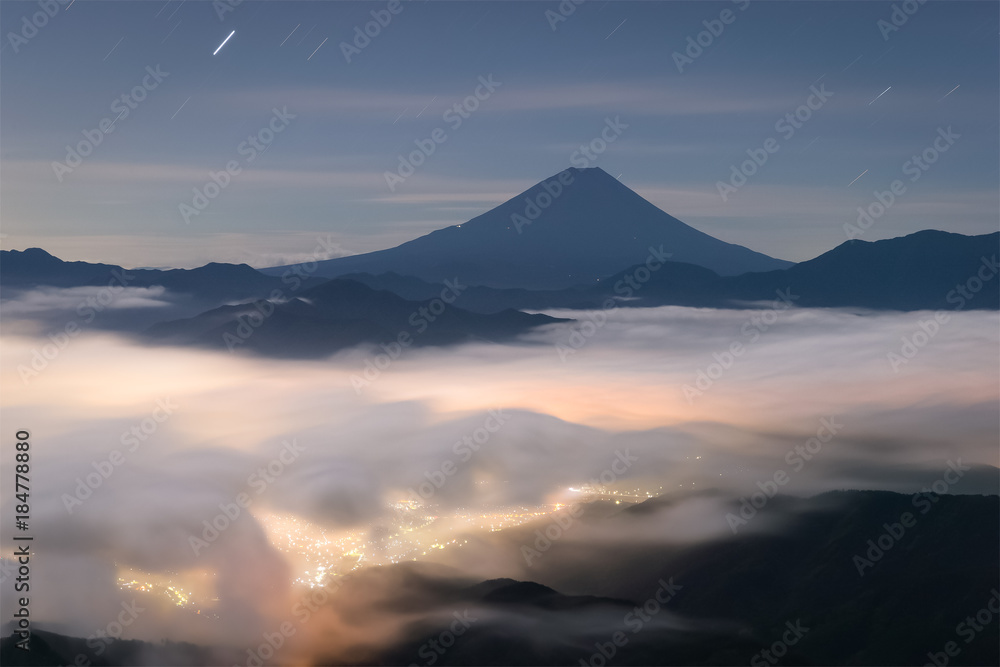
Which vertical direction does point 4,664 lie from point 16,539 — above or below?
below

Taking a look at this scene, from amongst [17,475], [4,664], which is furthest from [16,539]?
[4,664]

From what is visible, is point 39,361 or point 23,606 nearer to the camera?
point 23,606

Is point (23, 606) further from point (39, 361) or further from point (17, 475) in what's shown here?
point (39, 361)

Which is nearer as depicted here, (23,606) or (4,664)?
(23,606)

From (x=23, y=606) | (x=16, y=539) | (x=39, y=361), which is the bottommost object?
(x=23, y=606)

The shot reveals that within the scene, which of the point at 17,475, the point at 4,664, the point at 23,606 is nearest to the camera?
the point at 17,475

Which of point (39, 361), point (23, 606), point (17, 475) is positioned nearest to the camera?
point (17, 475)

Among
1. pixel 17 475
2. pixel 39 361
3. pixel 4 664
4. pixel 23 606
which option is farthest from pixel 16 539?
pixel 4 664

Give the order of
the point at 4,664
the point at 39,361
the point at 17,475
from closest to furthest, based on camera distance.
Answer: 1. the point at 17,475
2. the point at 39,361
3. the point at 4,664

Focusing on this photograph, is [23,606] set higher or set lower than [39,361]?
lower
